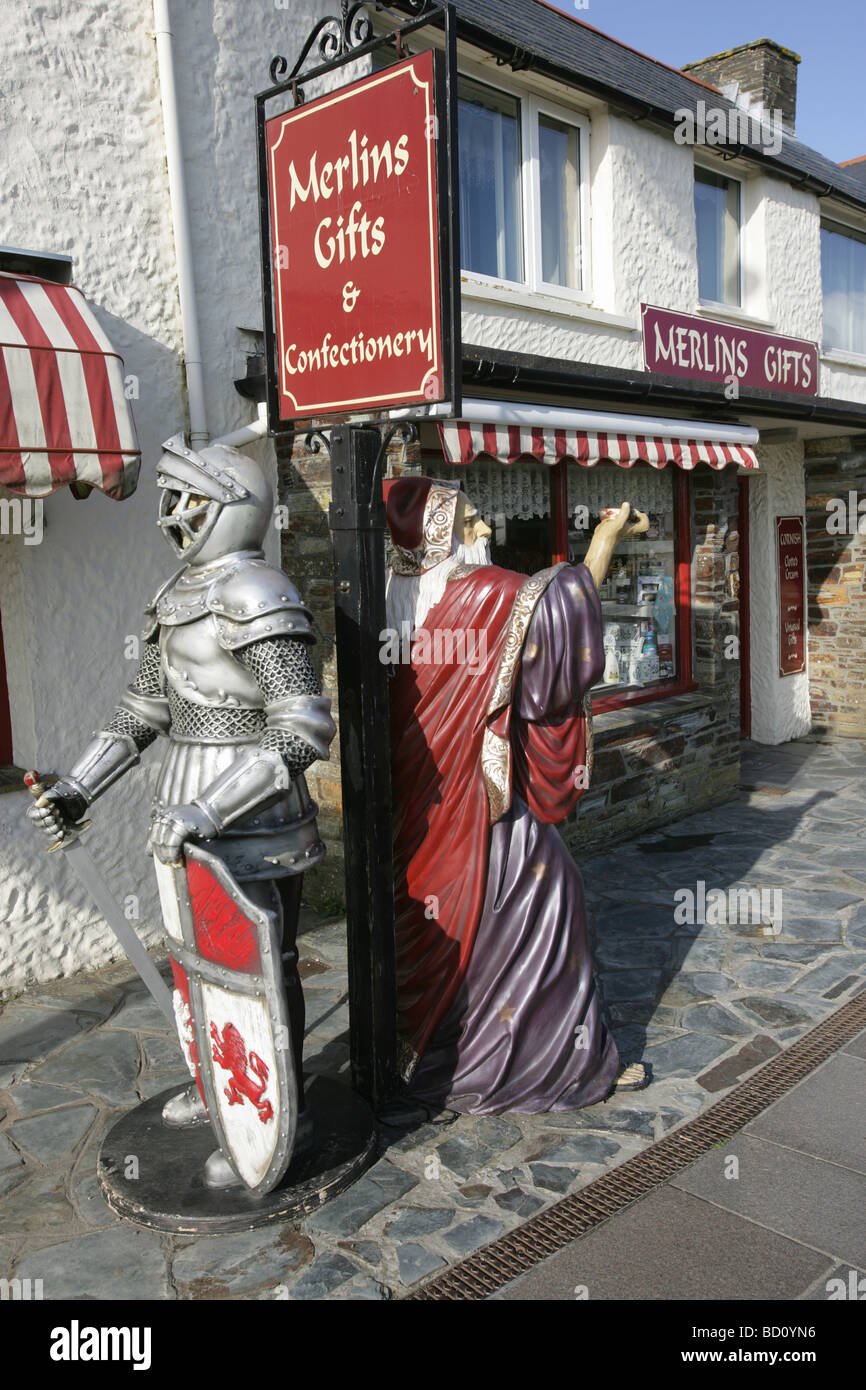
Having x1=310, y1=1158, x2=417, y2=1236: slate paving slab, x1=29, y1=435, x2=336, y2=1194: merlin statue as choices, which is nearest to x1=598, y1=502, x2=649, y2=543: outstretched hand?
x1=29, y1=435, x2=336, y2=1194: merlin statue

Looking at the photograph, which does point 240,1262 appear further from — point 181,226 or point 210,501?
point 181,226

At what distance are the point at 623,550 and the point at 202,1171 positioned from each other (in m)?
6.49

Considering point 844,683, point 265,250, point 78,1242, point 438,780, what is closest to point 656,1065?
point 438,780

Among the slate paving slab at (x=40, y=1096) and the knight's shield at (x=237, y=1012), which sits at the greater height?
the knight's shield at (x=237, y=1012)

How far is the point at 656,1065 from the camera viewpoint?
4535mm

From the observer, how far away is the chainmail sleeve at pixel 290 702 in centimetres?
320

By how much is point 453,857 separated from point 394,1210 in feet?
3.97

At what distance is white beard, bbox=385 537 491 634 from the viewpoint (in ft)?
13.3

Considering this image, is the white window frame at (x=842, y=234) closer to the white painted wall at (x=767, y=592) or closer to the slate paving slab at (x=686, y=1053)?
the white painted wall at (x=767, y=592)

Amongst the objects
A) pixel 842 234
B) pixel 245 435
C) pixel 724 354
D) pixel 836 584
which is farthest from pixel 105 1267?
pixel 842 234

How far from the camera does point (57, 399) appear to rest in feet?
14.9

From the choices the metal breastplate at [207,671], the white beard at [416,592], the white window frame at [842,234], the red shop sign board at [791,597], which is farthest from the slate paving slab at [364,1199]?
the white window frame at [842,234]

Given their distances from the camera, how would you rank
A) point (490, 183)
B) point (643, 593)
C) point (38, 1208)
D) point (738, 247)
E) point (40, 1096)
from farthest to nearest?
point (738, 247) < point (643, 593) < point (490, 183) < point (40, 1096) < point (38, 1208)

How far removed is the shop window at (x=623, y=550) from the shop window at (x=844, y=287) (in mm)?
4188
